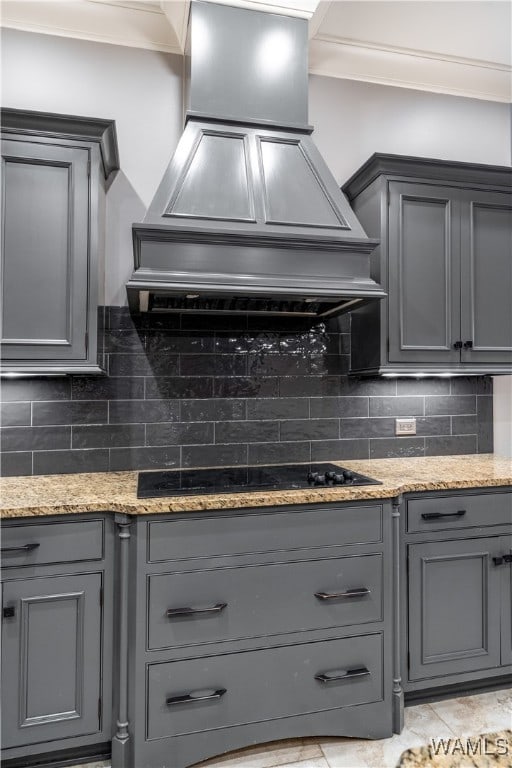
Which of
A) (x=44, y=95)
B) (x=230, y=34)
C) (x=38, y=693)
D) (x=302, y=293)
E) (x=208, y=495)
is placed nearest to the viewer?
(x=38, y=693)

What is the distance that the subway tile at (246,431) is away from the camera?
254 centimetres

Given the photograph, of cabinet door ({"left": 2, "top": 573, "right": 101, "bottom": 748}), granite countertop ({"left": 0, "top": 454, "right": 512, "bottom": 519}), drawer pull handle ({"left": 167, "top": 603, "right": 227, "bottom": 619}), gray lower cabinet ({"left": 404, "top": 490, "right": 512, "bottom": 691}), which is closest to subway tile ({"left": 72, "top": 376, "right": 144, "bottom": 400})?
granite countertop ({"left": 0, "top": 454, "right": 512, "bottom": 519})

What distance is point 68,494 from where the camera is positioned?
191 cm

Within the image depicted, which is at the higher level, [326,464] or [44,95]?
[44,95]

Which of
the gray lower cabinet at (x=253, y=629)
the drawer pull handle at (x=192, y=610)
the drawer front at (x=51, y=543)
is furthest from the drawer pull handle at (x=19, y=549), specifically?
the drawer pull handle at (x=192, y=610)

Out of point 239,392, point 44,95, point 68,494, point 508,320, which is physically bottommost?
point 68,494

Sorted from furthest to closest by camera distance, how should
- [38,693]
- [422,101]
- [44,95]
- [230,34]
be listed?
[422,101], [44,95], [230,34], [38,693]

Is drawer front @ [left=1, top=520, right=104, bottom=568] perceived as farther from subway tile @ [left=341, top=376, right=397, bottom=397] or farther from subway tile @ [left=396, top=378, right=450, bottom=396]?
subway tile @ [left=396, top=378, right=450, bottom=396]

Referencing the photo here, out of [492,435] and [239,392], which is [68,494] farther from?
[492,435]

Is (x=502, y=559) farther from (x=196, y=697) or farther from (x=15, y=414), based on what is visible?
(x=15, y=414)

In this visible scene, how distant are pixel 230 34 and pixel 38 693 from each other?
2.84 metres

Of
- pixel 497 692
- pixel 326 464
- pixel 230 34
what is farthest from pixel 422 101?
pixel 497 692

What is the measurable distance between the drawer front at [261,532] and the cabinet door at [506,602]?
706mm

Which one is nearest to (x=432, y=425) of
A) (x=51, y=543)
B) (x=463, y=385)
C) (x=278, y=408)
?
(x=463, y=385)
